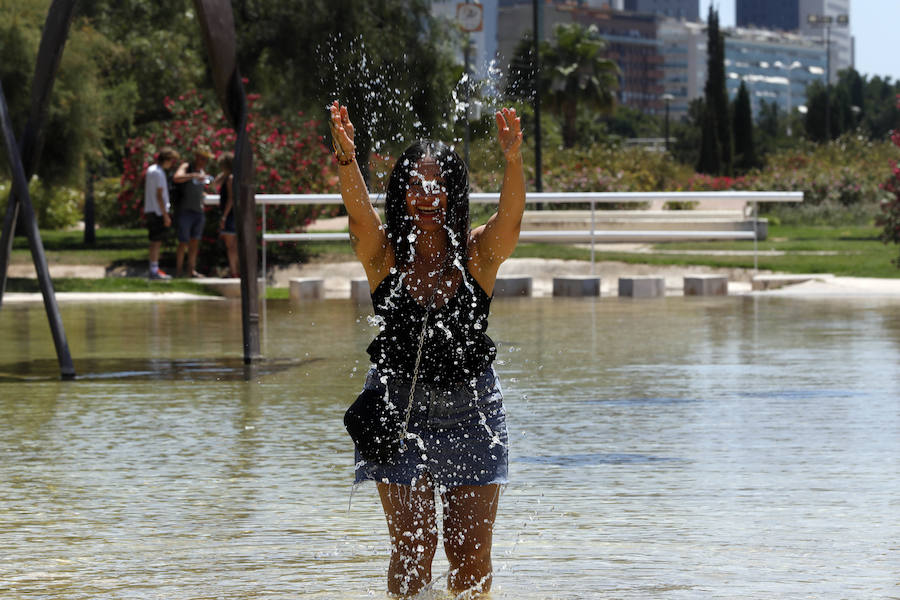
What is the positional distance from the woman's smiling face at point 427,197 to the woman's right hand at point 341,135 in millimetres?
211

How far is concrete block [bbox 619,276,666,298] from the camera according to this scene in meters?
21.1

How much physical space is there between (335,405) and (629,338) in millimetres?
5081

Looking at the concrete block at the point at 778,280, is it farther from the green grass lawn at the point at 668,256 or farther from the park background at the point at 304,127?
the park background at the point at 304,127

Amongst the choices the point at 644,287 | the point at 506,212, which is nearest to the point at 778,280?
the point at 644,287

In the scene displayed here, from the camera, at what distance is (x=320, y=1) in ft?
116

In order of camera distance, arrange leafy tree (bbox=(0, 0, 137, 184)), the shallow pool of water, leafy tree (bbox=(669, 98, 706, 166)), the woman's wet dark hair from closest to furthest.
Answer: the woman's wet dark hair, the shallow pool of water, leafy tree (bbox=(0, 0, 137, 184)), leafy tree (bbox=(669, 98, 706, 166))

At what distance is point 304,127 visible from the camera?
2825cm

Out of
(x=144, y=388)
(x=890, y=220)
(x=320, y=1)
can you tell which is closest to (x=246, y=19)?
(x=320, y=1)

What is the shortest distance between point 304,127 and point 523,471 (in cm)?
2071

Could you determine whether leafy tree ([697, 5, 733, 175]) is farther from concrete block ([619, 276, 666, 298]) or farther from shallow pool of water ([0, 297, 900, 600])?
shallow pool of water ([0, 297, 900, 600])

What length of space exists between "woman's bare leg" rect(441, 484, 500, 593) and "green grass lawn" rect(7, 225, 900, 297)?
53.9ft

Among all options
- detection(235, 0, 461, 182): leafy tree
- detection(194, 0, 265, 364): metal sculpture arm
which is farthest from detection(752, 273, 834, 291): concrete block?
detection(235, 0, 461, 182): leafy tree

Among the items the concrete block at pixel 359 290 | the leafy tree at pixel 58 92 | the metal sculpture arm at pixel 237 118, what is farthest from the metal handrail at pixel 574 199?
the metal sculpture arm at pixel 237 118

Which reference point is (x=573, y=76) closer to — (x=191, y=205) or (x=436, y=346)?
(x=191, y=205)
